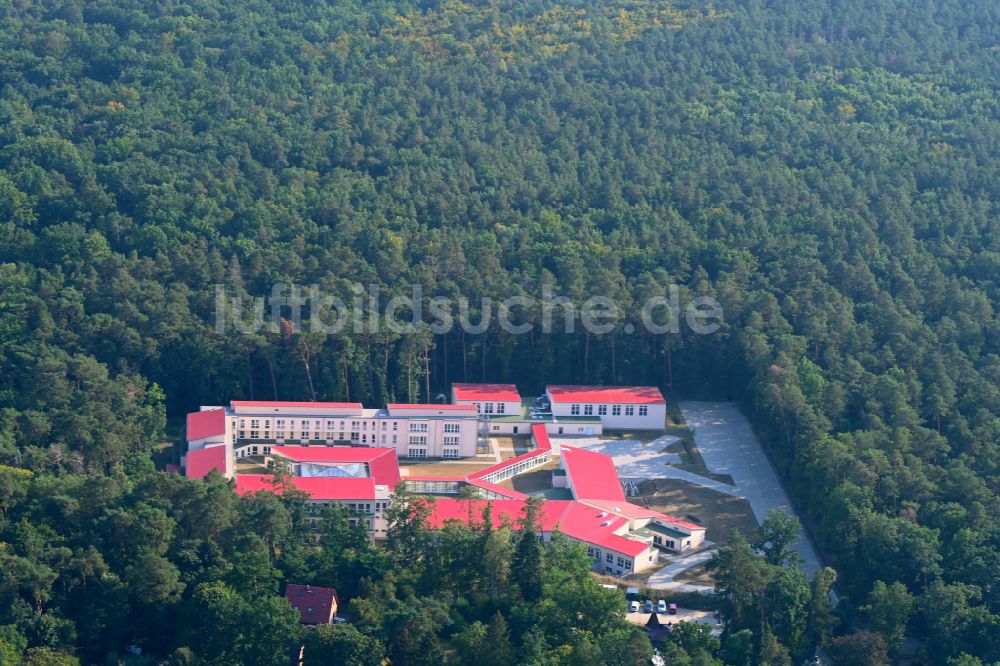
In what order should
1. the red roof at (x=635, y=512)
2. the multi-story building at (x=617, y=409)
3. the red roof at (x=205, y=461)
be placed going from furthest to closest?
the multi-story building at (x=617, y=409)
the red roof at (x=205, y=461)
the red roof at (x=635, y=512)

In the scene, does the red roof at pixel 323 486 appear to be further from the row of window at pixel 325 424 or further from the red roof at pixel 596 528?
the red roof at pixel 596 528

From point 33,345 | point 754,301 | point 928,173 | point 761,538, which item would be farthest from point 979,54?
point 33,345

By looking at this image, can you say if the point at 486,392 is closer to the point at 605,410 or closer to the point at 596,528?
the point at 605,410

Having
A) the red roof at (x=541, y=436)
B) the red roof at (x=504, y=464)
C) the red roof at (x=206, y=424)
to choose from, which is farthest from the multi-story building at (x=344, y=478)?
the red roof at (x=541, y=436)

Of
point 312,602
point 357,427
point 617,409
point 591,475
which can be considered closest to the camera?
point 312,602

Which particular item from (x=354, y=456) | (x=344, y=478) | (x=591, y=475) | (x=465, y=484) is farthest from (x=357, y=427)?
(x=591, y=475)

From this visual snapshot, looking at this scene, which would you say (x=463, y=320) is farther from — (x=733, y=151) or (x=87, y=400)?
(x=733, y=151)
